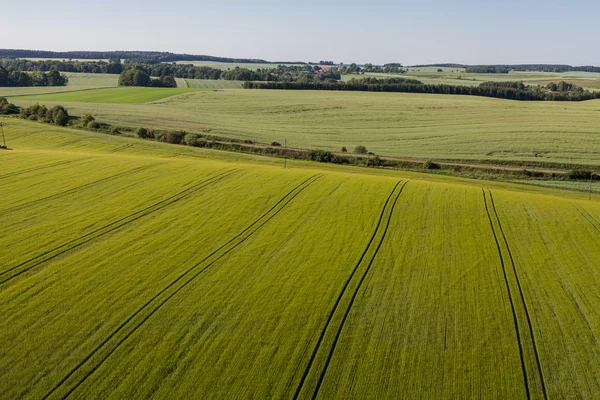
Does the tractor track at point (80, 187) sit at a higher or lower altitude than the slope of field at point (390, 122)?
higher

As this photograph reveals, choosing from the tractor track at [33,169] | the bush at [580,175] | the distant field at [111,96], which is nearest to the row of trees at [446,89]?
the distant field at [111,96]

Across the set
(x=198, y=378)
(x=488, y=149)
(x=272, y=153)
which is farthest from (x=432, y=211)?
(x=488, y=149)

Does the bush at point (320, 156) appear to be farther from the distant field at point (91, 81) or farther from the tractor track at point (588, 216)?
the distant field at point (91, 81)

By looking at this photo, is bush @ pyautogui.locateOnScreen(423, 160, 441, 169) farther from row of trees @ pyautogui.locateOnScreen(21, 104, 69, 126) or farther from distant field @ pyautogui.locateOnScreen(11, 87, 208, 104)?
distant field @ pyautogui.locateOnScreen(11, 87, 208, 104)

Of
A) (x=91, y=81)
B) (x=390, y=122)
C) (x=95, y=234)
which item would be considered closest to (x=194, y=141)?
(x=390, y=122)

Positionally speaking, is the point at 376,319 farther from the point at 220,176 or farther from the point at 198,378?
the point at 220,176

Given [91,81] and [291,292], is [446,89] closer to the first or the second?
[91,81]
